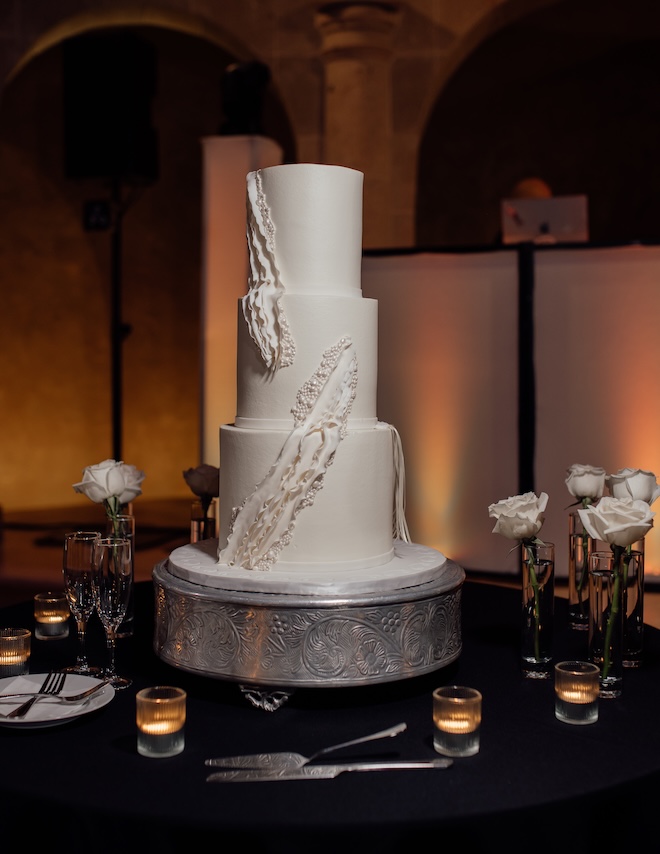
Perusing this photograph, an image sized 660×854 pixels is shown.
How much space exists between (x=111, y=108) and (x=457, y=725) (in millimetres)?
5340

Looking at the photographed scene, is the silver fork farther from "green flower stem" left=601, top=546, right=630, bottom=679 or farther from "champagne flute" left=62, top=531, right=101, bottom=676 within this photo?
"green flower stem" left=601, top=546, right=630, bottom=679

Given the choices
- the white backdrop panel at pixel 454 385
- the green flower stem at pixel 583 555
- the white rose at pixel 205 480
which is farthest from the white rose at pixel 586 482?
the white backdrop panel at pixel 454 385

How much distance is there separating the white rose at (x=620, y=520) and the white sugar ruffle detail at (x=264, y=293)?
1.96 ft

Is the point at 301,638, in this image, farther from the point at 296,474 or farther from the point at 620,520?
the point at 620,520

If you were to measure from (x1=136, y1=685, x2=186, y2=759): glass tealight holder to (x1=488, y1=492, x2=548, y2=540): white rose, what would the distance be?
2.25 feet

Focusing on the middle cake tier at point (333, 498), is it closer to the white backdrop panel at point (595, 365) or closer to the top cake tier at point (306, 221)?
the top cake tier at point (306, 221)

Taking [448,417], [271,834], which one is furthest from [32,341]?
[271,834]

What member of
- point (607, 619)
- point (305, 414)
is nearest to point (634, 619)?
point (607, 619)

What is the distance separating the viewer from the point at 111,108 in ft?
19.5

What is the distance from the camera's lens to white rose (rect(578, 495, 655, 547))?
1655 millimetres

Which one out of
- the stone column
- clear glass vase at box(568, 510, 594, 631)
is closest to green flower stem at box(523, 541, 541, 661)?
clear glass vase at box(568, 510, 594, 631)

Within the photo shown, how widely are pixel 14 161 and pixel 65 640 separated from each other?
6.25 m

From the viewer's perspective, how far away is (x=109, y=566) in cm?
169

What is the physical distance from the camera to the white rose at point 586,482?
212 centimetres
